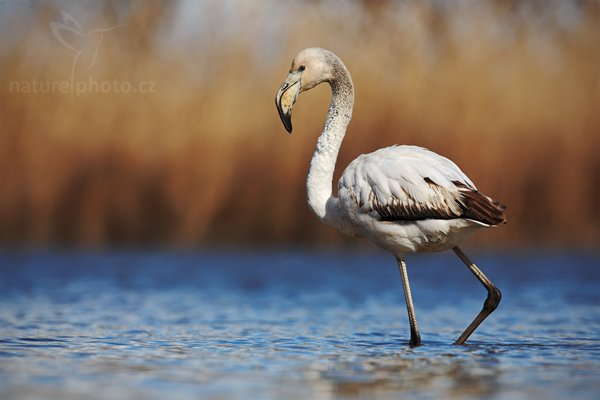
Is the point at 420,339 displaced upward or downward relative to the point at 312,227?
downward

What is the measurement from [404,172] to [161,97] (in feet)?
26.3

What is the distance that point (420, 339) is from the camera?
24.7 ft

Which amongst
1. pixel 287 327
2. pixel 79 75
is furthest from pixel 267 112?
pixel 287 327

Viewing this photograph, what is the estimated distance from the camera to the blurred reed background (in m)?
14.5

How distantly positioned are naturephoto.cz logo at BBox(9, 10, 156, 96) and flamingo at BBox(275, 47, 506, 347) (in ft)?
24.5

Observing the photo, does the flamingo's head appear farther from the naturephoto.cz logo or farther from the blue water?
the naturephoto.cz logo

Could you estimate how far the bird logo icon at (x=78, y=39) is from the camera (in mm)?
14510

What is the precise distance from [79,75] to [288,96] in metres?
7.57

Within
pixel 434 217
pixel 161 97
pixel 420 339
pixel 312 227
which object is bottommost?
pixel 420 339

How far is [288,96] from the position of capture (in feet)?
25.0

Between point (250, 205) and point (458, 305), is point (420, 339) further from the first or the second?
point (250, 205)

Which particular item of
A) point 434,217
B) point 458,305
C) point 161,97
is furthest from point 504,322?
point 161,97

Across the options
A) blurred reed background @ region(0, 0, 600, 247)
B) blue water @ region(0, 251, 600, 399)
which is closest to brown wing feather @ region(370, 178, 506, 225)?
blue water @ region(0, 251, 600, 399)

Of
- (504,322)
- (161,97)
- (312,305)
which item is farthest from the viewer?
(161,97)
